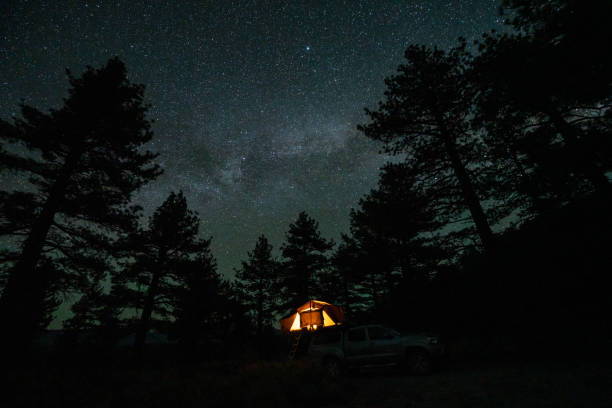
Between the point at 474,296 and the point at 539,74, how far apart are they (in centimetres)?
804

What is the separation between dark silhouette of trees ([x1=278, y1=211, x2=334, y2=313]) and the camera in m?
24.2

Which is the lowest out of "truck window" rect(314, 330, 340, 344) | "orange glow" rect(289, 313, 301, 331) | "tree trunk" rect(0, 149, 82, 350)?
"truck window" rect(314, 330, 340, 344)

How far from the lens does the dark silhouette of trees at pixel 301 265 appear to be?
24.2 m

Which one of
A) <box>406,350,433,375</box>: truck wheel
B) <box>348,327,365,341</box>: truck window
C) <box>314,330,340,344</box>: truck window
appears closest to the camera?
<box>406,350,433,375</box>: truck wheel

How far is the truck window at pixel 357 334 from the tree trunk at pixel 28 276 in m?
10.2

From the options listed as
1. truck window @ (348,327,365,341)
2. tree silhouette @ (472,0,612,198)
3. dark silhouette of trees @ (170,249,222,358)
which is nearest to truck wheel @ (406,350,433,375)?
truck window @ (348,327,365,341)

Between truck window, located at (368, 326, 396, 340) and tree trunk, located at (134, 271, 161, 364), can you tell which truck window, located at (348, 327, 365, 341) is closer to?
truck window, located at (368, 326, 396, 340)

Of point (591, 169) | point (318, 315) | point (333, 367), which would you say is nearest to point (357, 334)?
point (333, 367)

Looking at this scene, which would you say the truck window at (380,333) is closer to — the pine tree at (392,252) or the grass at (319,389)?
the grass at (319,389)

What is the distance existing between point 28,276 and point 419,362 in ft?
40.8

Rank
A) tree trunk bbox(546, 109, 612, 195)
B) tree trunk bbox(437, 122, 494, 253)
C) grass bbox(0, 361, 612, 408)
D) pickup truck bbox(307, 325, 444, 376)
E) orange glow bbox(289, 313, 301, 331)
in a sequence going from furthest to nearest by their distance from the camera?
orange glow bbox(289, 313, 301, 331) → tree trunk bbox(437, 122, 494, 253) → pickup truck bbox(307, 325, 444, 376) → tree trunk bbox(546, 109, 612, 195) → grass bbox(0, 361, 612, 408)

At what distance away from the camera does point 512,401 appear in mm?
4574

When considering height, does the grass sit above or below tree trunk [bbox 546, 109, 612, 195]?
below

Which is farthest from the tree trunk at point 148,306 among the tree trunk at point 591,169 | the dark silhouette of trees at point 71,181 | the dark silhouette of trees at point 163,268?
the tree trunk at point 591,169
